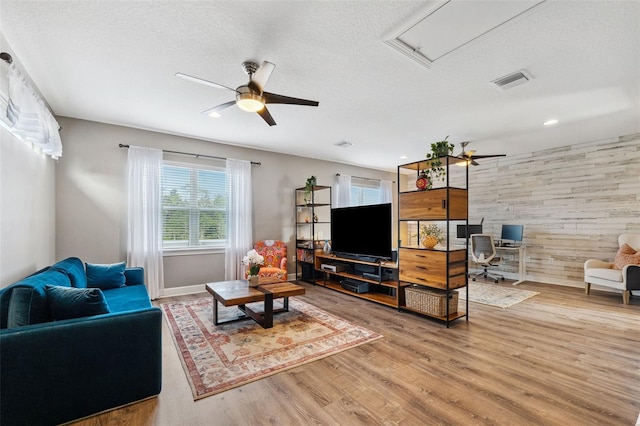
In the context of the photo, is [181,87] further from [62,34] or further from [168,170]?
[168,170]

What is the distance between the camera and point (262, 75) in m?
2.38

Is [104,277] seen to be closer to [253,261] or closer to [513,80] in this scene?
[253,261]

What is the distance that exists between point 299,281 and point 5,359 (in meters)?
4.52

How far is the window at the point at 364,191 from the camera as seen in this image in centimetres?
733

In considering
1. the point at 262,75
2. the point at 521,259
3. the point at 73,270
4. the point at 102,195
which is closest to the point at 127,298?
the point at 73,270

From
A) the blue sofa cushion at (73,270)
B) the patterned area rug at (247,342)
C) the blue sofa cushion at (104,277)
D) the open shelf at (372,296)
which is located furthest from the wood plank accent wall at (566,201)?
the blue sofa cushion at (73,270)

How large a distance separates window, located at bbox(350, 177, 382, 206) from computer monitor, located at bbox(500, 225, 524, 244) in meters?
2.95

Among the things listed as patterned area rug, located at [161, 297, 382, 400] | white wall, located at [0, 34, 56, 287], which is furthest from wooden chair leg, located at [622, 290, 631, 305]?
white wall, located at [0, 34, 56, 287]

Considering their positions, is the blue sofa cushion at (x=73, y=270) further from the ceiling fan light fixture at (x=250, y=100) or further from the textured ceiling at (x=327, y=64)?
the ceiling fan light fixture at (x=250, y=100)

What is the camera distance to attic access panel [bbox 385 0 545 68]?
1869 mm

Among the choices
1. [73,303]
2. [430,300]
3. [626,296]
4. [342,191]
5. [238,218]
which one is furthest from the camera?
[342,191]

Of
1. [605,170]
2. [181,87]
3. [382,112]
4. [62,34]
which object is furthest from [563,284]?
[62,34]

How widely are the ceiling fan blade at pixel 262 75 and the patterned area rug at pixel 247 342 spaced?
2389 mm

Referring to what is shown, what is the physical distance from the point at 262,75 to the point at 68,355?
2363 mm
